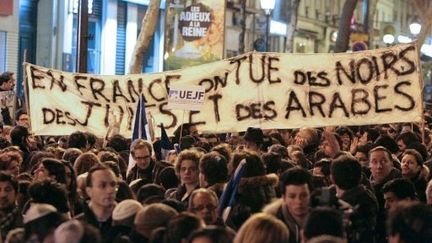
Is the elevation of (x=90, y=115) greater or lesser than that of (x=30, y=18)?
lesser

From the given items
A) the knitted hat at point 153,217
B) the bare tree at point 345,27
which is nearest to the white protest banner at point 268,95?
the knitted hat at point 153,217

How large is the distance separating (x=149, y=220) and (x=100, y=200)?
0.99 meters

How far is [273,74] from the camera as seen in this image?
15.0m

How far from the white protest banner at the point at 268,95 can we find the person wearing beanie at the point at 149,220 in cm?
753

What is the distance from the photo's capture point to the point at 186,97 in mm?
14875

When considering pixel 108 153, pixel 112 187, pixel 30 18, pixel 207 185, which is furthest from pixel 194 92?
pixel 30 18

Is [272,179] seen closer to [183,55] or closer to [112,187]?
[112,187]

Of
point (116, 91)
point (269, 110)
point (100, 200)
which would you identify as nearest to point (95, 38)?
point (116, 91)

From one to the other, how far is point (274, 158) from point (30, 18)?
2108cm

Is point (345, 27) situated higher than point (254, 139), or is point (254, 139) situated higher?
point (345, 27)

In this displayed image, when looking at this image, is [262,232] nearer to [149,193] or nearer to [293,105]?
[149,193]

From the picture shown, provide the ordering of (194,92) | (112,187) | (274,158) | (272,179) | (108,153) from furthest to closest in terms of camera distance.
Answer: (194,92) → (108,153) → (274,158) → (272,179) → (112,187)

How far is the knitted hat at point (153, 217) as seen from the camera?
7.28 meters

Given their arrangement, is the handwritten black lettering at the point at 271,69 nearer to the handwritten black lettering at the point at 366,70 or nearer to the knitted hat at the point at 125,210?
the handwritten black lettering at the point at 366,70
